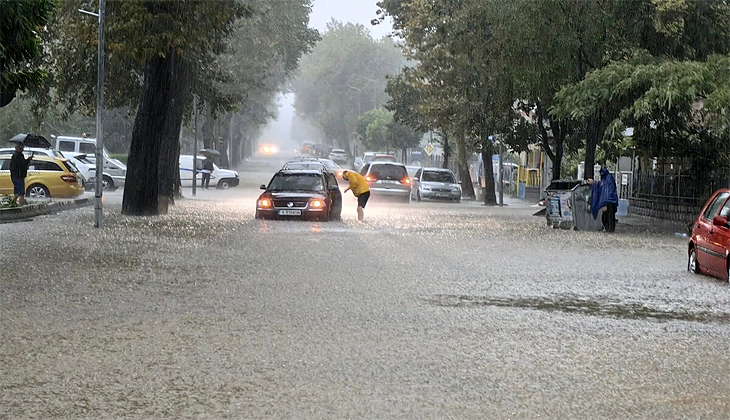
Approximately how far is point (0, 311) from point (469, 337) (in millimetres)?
4645

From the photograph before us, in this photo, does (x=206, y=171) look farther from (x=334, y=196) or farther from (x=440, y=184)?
(x=334, y=196)

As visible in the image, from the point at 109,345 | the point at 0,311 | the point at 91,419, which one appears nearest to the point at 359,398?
the point at 91,419

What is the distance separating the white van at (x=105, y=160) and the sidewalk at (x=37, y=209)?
12.7 m

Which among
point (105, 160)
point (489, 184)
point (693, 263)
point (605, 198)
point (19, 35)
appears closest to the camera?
point (19, 35)

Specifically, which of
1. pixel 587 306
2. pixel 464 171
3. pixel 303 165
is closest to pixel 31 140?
pixel 303 165

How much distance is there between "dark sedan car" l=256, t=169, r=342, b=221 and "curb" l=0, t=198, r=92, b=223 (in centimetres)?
541

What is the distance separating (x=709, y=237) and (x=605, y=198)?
41.8 ft

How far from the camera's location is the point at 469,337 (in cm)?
1145

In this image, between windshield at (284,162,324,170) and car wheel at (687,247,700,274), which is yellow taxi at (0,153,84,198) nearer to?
windshield at (284,162,324,170)

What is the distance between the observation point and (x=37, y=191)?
131ft

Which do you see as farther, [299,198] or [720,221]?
[299,198]

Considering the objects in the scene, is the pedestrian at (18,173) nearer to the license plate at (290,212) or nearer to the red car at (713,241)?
the license plate at (290,212)

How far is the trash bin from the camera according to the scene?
31.2 metres

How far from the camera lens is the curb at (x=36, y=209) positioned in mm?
29609
